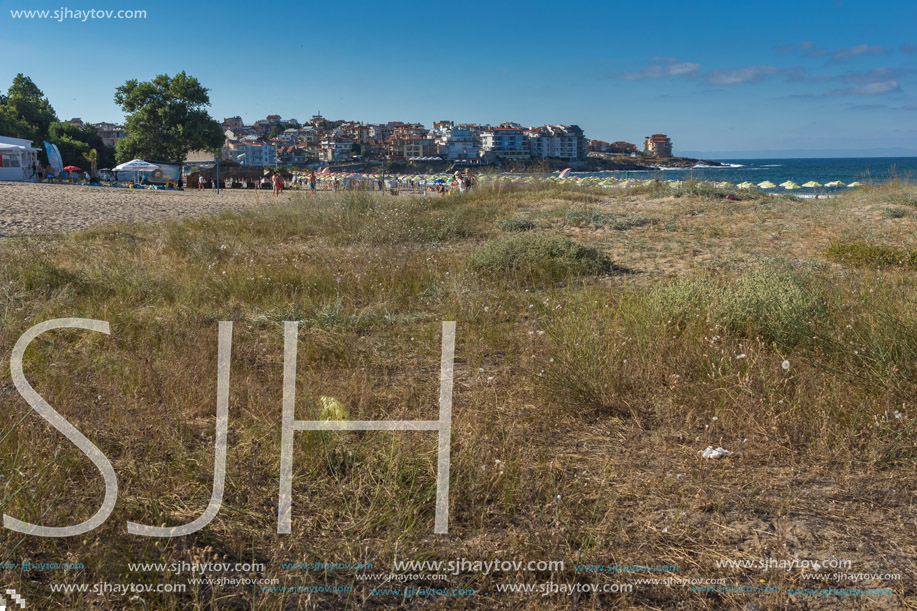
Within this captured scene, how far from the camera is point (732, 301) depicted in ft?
14.0

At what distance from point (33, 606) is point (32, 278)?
4808 mm

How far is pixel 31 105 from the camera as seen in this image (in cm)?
5928

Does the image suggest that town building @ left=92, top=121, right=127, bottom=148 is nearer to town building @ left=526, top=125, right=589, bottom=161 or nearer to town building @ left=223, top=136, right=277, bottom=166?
town building @ left=223, top=136, right=277, bottom=166

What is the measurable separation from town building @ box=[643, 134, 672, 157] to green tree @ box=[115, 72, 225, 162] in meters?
148

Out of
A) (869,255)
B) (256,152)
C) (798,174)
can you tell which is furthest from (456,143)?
(869,255)

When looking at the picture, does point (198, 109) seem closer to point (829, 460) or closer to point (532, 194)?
point (532, 194)

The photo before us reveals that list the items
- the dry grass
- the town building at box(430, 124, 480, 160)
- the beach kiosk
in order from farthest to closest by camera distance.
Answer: the town building at box(430, 124, 480, 160)
the beach kiosk
the dry grass

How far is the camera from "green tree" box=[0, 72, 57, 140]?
189ft

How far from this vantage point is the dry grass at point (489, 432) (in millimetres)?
2094

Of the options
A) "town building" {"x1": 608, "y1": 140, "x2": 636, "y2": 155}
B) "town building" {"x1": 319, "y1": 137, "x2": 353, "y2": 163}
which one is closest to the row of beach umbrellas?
"town building" {"x1": 319, "y1": 137, "x2": 353, "y2": 163}

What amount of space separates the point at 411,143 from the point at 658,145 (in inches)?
3193

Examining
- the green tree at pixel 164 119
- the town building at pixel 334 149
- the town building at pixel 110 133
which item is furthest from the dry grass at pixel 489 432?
the town building at pixel 110 133

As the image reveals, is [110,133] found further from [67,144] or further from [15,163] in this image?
[15,163]

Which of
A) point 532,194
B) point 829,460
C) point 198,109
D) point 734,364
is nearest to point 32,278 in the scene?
point 734,364
